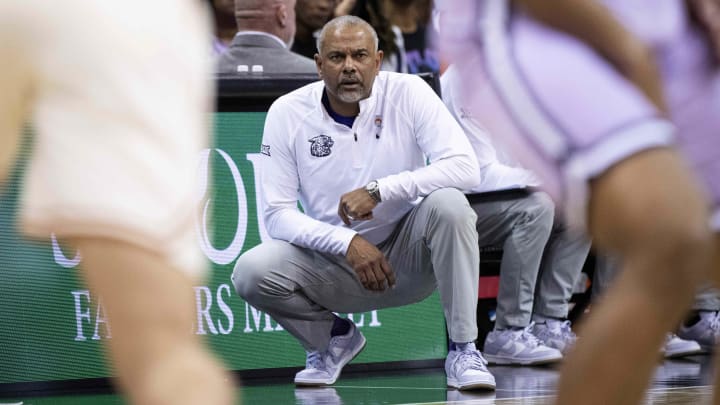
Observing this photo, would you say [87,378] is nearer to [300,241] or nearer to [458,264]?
[300,241]

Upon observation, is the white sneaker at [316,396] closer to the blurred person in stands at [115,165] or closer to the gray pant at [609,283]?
the gray pant at [609,283]

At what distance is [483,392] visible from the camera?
5.48 meters

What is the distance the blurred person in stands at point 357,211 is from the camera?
18.8 ft

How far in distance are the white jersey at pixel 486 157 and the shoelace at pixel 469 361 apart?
1136mm

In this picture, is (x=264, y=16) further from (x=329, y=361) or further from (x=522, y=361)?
(x=522, y=361)

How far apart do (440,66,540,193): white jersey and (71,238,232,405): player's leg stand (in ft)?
15.4

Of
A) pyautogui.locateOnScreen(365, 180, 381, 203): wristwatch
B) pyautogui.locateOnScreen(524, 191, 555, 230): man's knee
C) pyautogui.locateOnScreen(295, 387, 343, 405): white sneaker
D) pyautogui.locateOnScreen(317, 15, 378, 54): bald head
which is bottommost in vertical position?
pyautogui.locateOnScreen(295, 387, 343, 405): white sneaker

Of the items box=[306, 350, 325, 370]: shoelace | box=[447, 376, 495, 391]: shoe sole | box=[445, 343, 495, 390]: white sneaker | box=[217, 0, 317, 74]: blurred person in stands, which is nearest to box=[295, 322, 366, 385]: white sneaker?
box=[306, 350, 325, 370]: shoelace

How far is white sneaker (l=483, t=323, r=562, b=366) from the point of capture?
6508mm

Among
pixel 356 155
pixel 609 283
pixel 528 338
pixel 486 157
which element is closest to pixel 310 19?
pixel 486 157

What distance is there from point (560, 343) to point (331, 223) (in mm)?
1531

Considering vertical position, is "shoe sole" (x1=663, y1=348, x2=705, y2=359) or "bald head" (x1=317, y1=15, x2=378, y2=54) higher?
"bald head" (x1=317, y1=15, x2=378, y2=54)

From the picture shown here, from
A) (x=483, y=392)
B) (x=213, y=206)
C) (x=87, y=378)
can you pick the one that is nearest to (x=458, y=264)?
(x=483, y=392)

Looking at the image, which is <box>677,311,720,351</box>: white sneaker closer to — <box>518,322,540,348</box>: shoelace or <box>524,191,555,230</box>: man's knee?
<box>518,322,540,348</box>: shoelace
